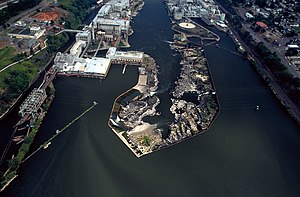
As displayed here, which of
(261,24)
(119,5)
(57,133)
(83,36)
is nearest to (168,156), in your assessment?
(57,133)

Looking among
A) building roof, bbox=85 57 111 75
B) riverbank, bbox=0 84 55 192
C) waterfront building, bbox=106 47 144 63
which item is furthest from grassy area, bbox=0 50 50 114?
waterfront building, bbox=106 47 144 63

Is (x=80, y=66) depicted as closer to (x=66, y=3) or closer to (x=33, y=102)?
(x=33, y=102)

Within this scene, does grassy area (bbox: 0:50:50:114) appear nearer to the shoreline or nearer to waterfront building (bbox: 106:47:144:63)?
waterfront building (bbox: 106:47:144:63)

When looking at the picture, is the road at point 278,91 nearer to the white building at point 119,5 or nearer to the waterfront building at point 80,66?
the waterfront building at point 80,66

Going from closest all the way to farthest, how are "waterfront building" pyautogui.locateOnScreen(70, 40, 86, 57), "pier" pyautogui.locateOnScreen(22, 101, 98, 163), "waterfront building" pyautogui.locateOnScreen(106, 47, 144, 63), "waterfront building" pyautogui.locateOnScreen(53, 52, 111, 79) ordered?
"pier" pyautogui.locateOnScreen(22, 101, 98, 163), "waterfront building" pyautogui.locateOnScreen(53, 52, 111, 79), "waterfront building" pyautogui.locateOnScreen(70, 40, 86, 57), "waterfront building" pyautogui.locateOnScreen(106, 47, 144, 63)

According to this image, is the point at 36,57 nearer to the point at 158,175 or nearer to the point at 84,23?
the point at 84,23

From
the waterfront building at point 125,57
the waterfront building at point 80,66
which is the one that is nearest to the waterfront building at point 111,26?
the waterfront building at point 125,57

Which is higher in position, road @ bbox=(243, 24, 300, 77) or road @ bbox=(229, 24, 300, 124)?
road @ bbox=(243, 24, 300, 77)
